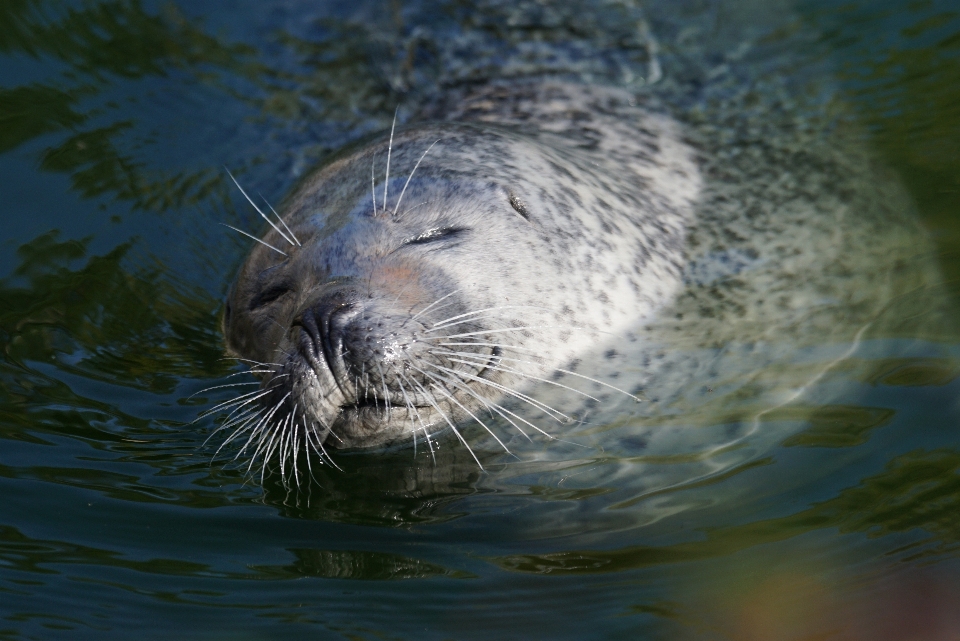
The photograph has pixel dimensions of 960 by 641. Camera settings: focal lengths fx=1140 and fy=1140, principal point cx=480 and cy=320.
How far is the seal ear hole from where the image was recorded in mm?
4414

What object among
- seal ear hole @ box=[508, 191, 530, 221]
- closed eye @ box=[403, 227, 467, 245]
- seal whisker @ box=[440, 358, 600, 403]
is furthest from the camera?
seal ear hole @ box=[508, 191, 530, 221]

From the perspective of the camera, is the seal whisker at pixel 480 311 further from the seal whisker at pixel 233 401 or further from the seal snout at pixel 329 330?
the seal whisker at pixel 233 401

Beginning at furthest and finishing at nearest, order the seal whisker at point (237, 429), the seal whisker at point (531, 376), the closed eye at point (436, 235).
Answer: the closed eye at point (436, 235)
the seal whisker at point (237, 429)
the seal whisker at point (531, 376)

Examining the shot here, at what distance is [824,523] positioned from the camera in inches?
132

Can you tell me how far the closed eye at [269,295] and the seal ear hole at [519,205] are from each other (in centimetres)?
92

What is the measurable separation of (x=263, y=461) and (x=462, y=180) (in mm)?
1331

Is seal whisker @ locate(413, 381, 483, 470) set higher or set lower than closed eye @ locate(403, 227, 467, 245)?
lower

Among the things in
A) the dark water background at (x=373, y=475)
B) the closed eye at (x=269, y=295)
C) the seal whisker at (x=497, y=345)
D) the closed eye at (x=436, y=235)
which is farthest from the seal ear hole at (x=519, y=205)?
the dark water background at (x=373, y=475)

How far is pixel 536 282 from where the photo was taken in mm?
4180

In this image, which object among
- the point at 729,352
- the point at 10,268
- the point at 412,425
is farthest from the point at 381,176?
the point at 10,268

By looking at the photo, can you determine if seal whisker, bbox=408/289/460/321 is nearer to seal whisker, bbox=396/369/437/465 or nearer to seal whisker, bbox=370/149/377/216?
seal whisker, bbox=396/369/437/465

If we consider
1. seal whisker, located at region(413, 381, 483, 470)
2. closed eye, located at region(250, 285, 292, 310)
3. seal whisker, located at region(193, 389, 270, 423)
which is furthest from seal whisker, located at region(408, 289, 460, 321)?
closed eye, located at region(250, 285, 292, 310)

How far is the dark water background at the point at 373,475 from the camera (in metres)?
3.12

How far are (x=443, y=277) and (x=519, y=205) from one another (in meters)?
0.64
